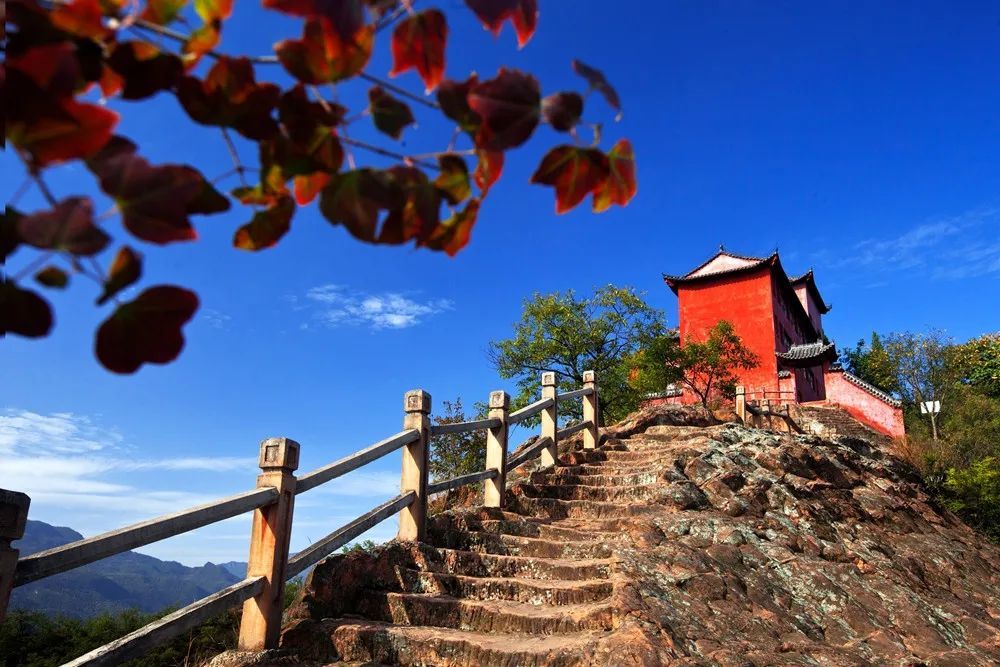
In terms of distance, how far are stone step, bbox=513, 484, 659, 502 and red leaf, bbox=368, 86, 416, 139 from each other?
6.21 meters

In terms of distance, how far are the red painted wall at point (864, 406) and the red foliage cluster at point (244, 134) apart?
77.0ft

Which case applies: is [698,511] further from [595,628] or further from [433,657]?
[433,657]

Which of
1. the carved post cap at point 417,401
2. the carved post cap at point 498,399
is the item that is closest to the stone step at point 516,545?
the carved post cap at point 417,401

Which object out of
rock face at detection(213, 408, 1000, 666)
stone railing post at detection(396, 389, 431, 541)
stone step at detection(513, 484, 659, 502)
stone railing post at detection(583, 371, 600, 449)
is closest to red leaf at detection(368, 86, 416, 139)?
rock face at detection(213, 408, 1000, 666)

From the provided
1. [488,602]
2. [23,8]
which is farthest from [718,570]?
[23,8]

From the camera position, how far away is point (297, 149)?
0.72 metres

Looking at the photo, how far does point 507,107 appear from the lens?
672 millimetres

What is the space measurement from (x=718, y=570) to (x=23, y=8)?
5.10 metres

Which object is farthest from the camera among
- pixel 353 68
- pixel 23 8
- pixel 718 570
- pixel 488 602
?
pixel 718 570

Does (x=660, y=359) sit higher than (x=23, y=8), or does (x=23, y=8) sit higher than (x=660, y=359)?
(x=660, y=359)

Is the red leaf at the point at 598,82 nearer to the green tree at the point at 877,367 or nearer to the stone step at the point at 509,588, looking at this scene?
the stone step at the point at 509,588

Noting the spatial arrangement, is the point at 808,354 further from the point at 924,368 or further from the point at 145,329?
the point at 145,329

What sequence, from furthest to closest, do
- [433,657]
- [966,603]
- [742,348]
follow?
[742,348], [966,603], [433,657]

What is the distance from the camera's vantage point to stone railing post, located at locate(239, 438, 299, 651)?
361 centimetres
